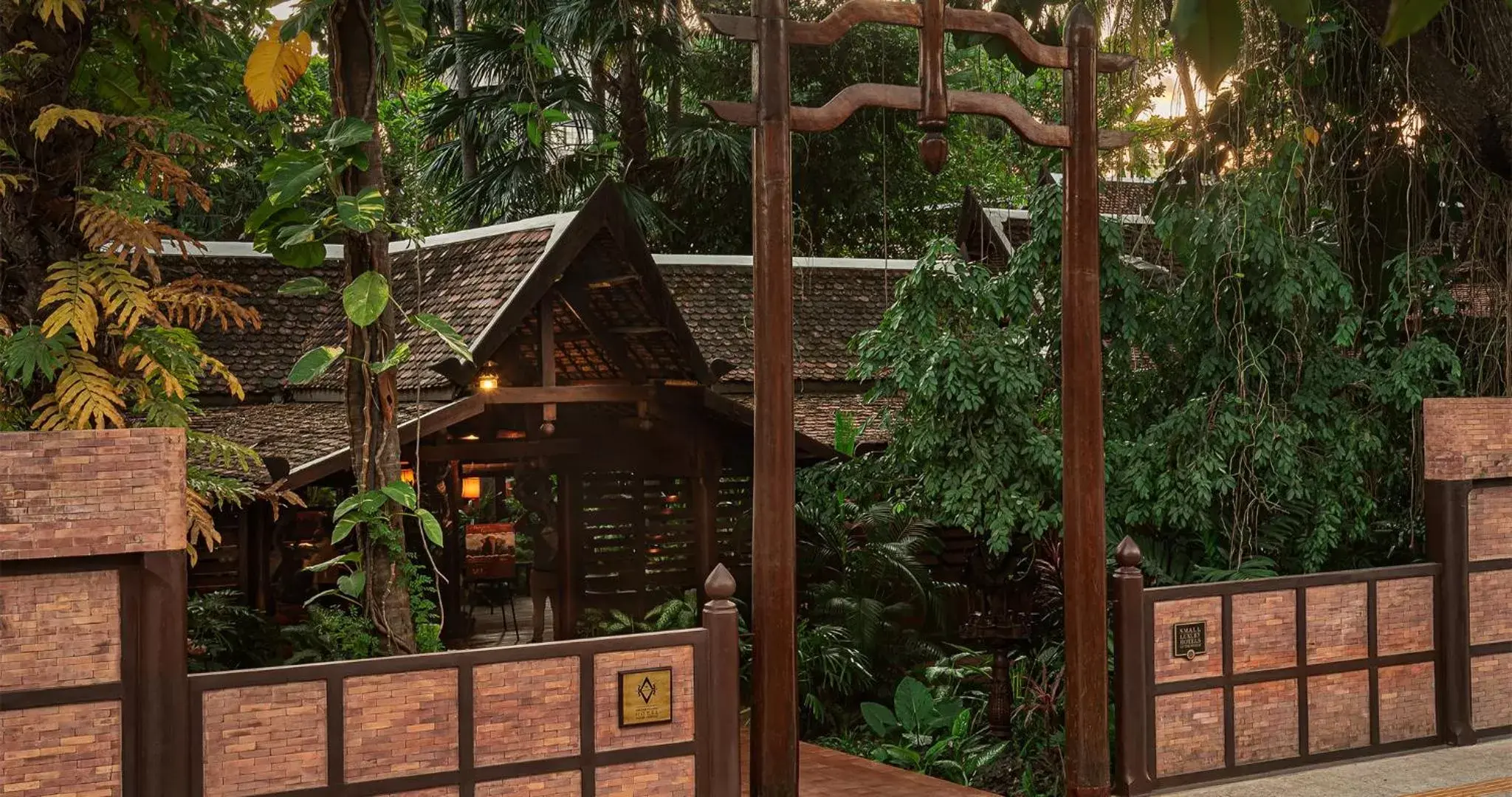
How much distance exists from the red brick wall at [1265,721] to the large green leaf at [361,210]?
15.3 ft

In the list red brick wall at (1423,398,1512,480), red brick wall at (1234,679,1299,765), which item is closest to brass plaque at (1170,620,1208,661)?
red brick wall at (1234,679,1299,765)

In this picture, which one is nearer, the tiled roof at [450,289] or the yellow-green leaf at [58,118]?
the yellow-green leaf at [58,118]

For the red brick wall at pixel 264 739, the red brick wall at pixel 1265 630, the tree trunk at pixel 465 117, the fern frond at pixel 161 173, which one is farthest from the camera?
the tree trunk at pixel 465 117

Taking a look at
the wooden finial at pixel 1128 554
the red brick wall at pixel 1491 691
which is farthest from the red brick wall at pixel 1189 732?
the red brick wall at pixel 1491 691

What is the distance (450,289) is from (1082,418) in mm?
4992

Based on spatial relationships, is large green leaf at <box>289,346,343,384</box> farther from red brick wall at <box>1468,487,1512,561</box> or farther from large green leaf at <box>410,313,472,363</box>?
red brick wall at <box>1468,487,1512,561</box>

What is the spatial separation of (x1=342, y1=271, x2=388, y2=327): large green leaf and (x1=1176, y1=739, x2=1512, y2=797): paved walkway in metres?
4.33

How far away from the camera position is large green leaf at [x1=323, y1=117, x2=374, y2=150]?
234 inches

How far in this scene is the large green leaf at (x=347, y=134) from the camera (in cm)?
595

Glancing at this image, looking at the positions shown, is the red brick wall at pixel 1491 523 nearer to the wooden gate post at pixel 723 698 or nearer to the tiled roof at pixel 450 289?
the wooden gate post at pixel 723 698

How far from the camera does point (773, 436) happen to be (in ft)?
19.7

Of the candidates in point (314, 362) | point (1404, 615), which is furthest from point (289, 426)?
point (1404, 615)

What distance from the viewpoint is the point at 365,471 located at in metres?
6.24

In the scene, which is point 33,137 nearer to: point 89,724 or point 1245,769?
point 89,724
